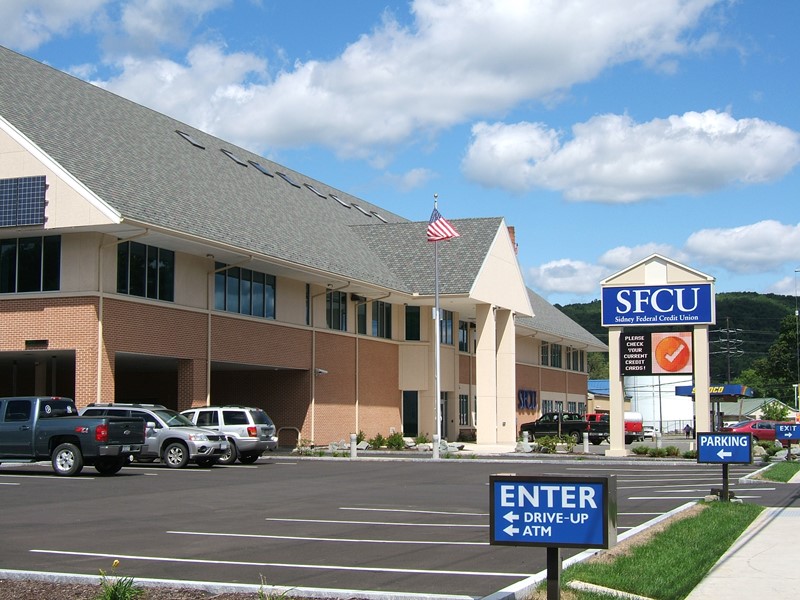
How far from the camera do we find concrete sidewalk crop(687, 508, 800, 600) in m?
9.79

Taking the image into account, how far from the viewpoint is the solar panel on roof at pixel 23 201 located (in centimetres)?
2914

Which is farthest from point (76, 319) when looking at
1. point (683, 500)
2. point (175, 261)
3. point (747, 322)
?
point (747, 322)

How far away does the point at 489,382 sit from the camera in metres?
47.5

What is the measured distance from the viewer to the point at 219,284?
35.2 meters

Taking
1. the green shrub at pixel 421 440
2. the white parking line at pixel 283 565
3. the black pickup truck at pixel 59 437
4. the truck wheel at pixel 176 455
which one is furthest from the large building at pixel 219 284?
the white parking line at pixel 283 565

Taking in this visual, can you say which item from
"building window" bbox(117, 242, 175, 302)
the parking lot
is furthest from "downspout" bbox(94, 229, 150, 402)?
the parking lot

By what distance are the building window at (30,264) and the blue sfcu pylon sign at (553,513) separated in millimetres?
24793

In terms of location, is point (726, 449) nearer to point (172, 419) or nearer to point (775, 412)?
point (172, 419)

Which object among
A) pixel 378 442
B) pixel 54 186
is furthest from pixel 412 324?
pixel 54 186

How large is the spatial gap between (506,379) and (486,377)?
9.99 ft

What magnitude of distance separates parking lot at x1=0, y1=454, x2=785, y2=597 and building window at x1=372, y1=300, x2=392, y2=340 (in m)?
19.3

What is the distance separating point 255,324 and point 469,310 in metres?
16.4

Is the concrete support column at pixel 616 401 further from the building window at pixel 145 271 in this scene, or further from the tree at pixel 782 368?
the tree at pixel 782 368

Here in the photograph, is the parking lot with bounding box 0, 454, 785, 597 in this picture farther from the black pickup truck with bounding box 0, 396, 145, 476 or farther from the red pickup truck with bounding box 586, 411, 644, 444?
the red pickup truck with bounding box 586, 411, 644, 444
